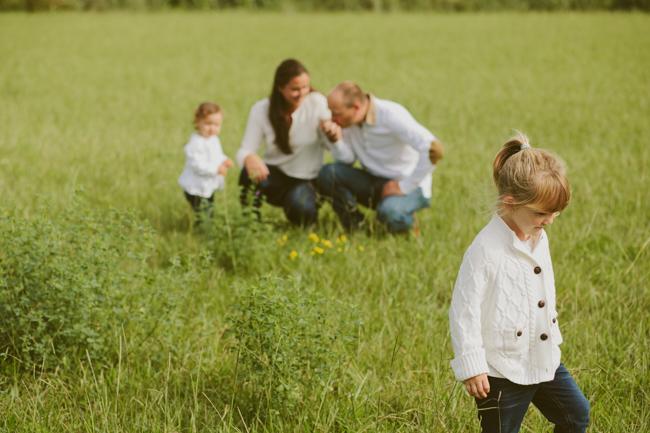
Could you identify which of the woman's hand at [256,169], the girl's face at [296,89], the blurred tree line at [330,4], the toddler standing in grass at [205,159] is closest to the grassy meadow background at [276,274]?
the toddler standing in grass at [205,159]

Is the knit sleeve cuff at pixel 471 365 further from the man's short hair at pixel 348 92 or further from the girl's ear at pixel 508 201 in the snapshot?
the man's short hair at pixel 348 92

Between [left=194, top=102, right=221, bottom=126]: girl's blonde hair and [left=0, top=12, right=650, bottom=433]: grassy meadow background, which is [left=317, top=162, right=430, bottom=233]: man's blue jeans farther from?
[left=194, top=102, right=221, bottom=126]: girl's blonde hair

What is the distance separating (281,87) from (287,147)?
471 mm

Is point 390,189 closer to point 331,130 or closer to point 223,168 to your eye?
point 331,130

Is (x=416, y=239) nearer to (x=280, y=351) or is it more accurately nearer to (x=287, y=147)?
(x=287, y=147)

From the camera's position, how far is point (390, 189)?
5.82 m

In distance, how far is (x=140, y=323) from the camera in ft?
12.3

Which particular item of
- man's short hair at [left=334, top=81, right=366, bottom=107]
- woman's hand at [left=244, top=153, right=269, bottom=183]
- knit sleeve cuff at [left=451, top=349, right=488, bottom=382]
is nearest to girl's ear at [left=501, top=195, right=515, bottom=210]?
knit sleeve cuff at [left=451, top=349, right=488, bottom=382]

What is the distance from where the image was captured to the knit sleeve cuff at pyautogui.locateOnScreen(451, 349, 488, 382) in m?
2.54

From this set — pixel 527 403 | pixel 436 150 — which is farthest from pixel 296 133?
pixel 527 403

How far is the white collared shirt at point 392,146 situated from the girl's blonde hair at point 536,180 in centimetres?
283

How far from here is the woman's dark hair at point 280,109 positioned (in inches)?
219

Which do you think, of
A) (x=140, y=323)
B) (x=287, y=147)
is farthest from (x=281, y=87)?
(x=140, y=323)

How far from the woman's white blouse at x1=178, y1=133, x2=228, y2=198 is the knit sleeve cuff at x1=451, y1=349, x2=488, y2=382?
11.0ft
